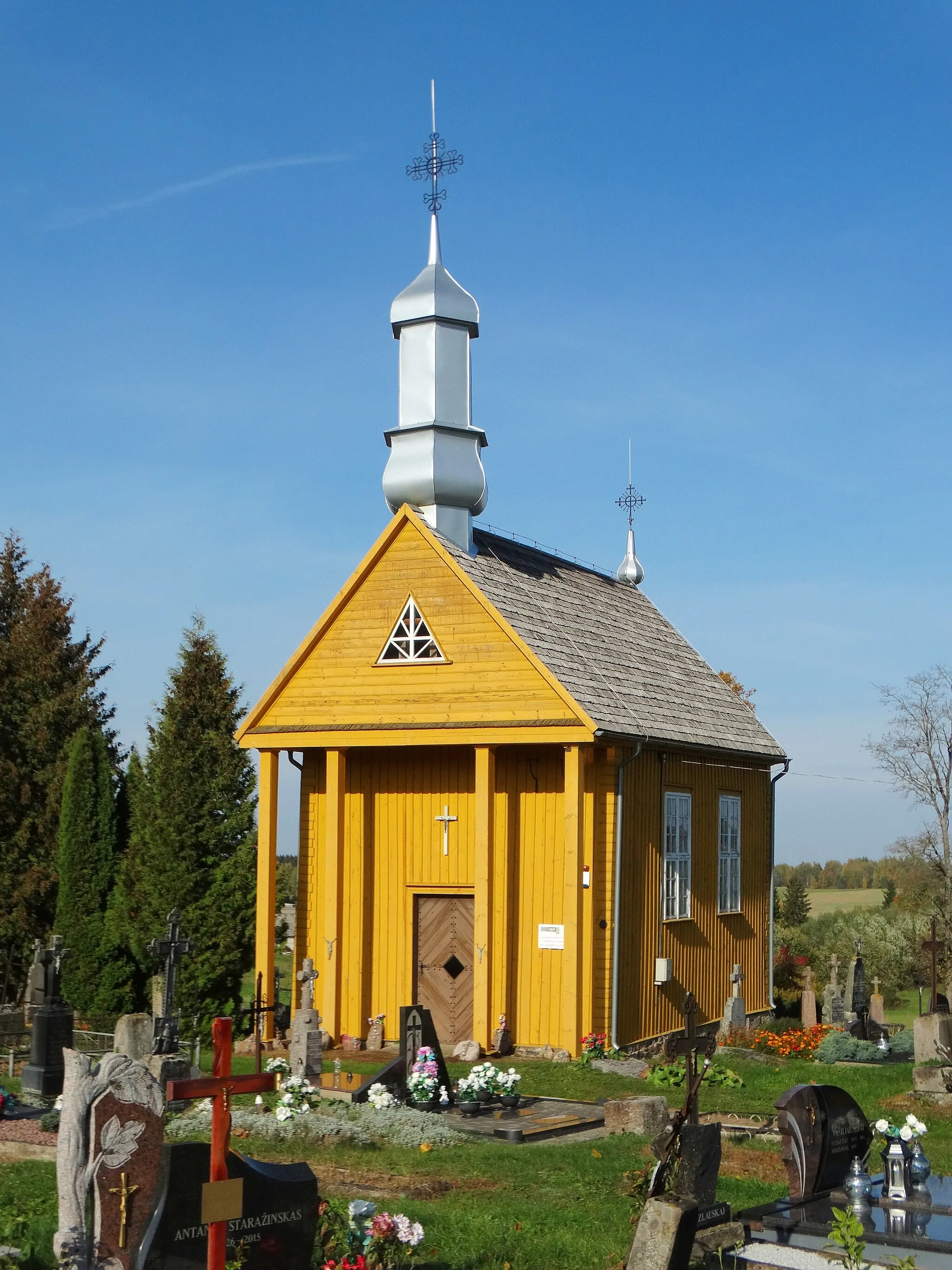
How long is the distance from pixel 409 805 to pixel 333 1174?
9.79 metres

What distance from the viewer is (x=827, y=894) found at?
271 ft

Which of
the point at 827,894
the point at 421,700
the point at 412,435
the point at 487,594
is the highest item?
the point at 412,435

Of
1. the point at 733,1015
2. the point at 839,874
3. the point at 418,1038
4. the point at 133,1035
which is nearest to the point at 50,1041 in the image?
the point at 133,1035

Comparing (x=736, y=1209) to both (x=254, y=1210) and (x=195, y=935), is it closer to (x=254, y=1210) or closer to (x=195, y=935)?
(x=254, y=1210)

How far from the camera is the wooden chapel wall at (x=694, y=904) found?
67.6 ft

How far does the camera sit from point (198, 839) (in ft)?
82.5

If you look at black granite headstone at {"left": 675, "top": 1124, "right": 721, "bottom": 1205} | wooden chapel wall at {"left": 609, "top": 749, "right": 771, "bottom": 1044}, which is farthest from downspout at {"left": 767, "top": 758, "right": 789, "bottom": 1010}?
black granite headstone at {"left": 675, "top": 1124, "right": 721, "bottom": 1205}

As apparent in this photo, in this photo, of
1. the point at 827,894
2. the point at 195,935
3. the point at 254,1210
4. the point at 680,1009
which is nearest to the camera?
the point at 254,1210

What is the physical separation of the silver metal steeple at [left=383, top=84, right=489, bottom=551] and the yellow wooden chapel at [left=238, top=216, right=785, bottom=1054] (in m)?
0.03

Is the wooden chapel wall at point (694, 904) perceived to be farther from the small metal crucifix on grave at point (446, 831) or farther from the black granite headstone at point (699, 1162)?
the black granite headstone at point (699, 1162)

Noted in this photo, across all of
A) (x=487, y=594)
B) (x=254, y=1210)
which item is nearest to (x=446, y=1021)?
(x=487, y=594)

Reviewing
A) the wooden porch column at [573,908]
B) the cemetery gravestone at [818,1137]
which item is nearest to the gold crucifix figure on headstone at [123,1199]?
the cemetery gravestone at [818,1137]

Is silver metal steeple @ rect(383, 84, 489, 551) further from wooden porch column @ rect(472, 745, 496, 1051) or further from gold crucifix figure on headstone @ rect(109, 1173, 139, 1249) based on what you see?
gold crucifix figure on headstone @ rect(109, 1173, 139, 1249)

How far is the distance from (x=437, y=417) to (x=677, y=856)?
790 centimetres
